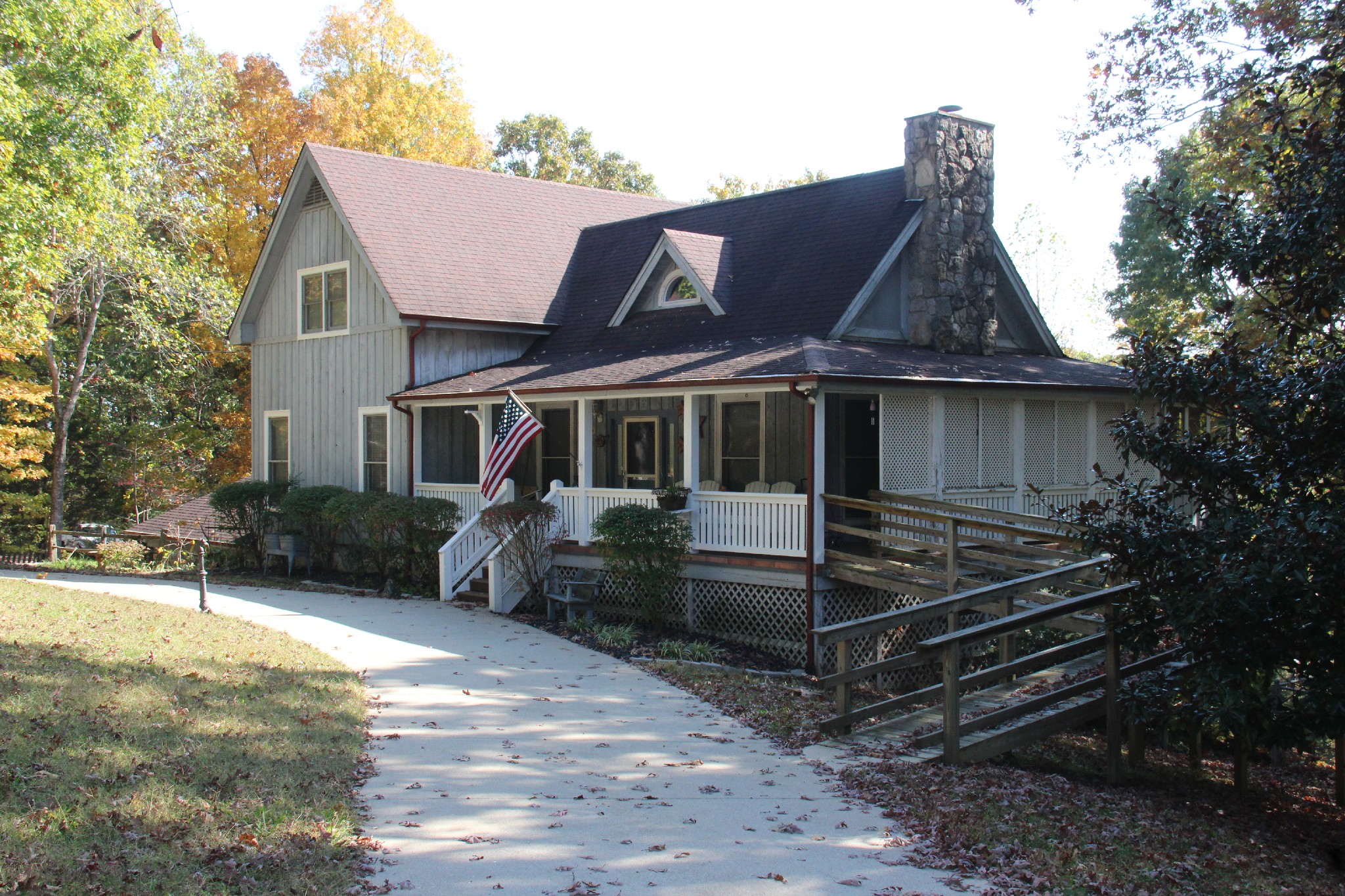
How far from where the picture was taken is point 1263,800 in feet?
29.9

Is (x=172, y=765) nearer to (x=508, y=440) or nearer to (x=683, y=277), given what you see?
(x=508, y=440)

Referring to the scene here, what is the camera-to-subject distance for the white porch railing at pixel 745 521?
13.8 meters

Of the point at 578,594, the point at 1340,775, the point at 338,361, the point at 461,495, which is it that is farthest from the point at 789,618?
the point at 338,361

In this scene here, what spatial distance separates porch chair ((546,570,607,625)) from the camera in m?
15.3

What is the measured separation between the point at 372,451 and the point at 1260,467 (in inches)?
640

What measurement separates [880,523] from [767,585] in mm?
1649

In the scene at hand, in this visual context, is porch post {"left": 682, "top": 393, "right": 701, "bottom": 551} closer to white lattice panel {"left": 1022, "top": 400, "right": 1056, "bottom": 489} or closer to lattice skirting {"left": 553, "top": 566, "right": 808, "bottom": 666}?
lattice skirting {"left": 553, "top": 566, "right": 808, "bottom": 666}

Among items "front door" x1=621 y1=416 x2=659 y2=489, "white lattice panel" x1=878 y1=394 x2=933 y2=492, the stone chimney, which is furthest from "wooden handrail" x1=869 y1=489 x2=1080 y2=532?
"front door" x1=621 y1=416 x2=659 y2=489

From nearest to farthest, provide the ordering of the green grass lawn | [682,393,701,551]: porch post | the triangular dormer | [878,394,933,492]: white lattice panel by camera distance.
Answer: the green grass lawn, [878,394,933,492]: white lattice panel, [682,393,701,551]: porch post, the triangular dormer

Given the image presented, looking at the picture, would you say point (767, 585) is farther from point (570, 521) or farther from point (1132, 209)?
point (1132, 209)

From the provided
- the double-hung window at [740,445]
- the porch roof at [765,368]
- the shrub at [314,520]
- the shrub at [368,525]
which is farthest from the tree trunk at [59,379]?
the double-hung window at [740,445]

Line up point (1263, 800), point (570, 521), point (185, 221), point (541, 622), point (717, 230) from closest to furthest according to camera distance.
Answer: point (1263, 800), point (541, 622), point (570, 521), point (717, 230), point (185, 221)

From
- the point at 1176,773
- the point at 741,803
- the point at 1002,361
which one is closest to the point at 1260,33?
the point at 1002,361

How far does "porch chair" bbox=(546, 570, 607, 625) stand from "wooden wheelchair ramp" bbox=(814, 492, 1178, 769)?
11.5 feet
